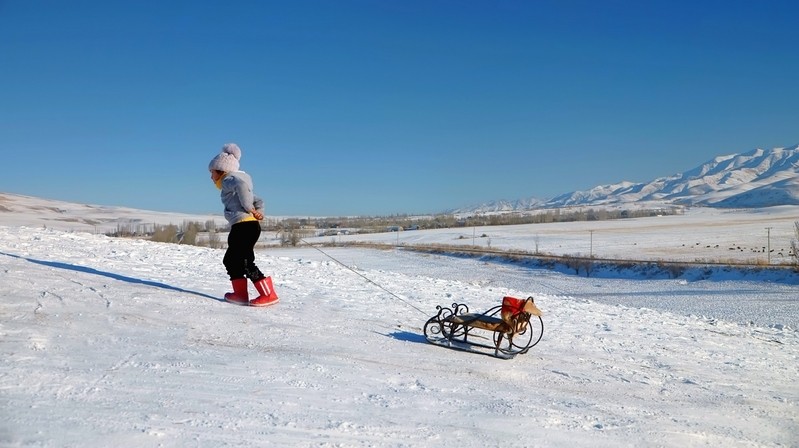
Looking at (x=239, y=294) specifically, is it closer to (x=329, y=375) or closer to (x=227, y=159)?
(x=227, y=159)

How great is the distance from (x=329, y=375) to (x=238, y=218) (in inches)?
134

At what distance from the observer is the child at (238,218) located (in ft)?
26.3

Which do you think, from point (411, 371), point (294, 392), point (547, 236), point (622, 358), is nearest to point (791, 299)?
point (622, 358)

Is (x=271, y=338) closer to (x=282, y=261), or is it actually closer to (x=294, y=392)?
(x=294, y=392)

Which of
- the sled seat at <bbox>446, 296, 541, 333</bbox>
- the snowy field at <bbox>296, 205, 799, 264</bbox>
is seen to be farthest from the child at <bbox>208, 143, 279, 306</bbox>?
the snowy field at <bbox>296, 205, 799, 264</bbox>

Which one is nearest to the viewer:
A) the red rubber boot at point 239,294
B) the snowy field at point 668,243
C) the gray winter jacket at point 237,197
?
the gray winter jacket at point 237,197

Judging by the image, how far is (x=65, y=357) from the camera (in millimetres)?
5195

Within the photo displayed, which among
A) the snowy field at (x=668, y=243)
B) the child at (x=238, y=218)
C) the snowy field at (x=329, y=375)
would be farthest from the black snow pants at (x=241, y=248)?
the snowy field at (x=668, y=243)

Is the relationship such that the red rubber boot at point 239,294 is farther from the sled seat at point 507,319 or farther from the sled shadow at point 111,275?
the sled seat at point 507,319

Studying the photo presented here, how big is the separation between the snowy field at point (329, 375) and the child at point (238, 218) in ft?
1.26

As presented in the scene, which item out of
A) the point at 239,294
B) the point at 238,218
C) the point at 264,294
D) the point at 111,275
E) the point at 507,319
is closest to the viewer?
the point at 507,319

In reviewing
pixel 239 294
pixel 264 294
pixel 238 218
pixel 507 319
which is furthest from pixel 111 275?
pixel 507 319

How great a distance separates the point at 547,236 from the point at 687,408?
64.5 metres

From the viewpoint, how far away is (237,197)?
26.4 ft
